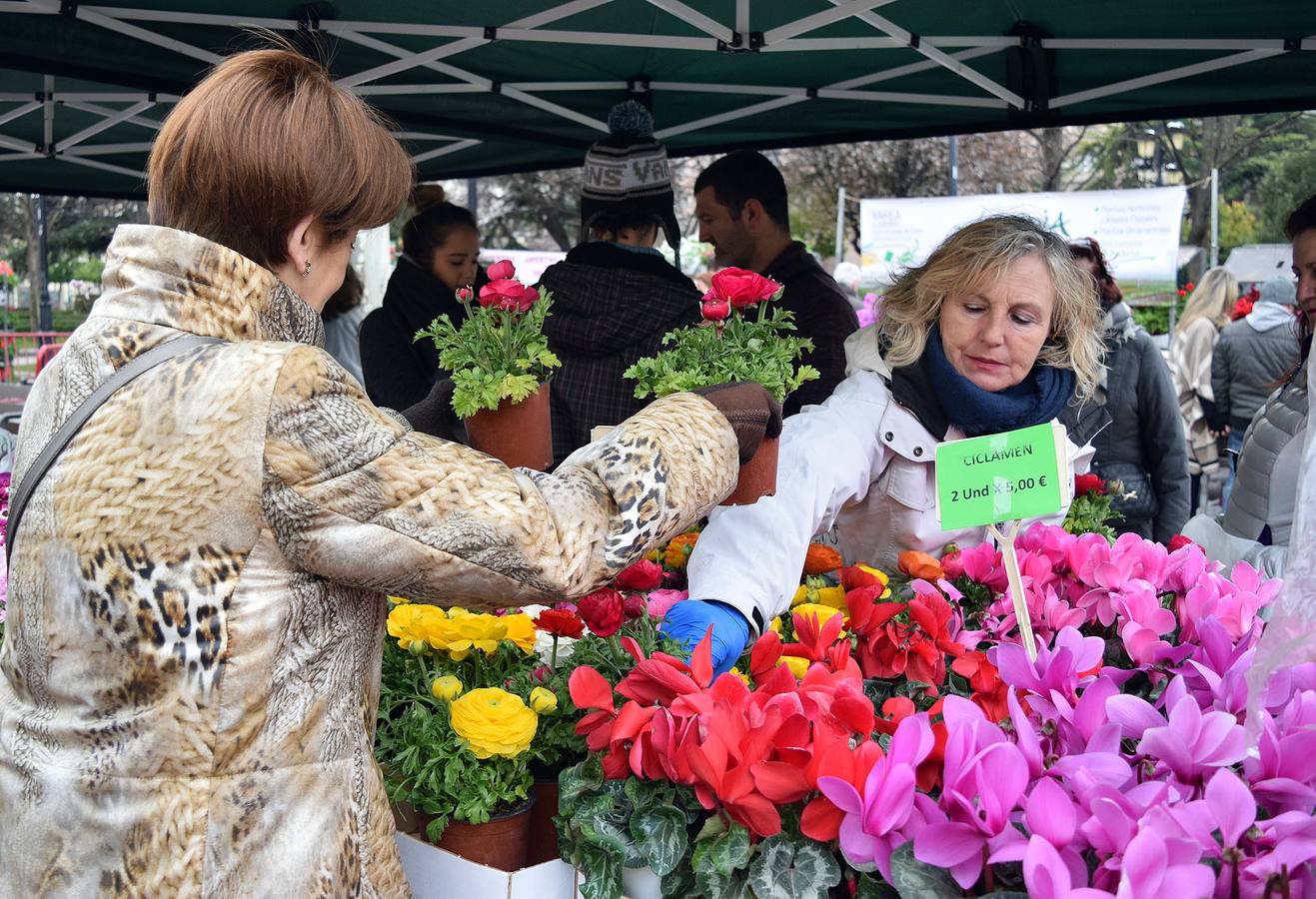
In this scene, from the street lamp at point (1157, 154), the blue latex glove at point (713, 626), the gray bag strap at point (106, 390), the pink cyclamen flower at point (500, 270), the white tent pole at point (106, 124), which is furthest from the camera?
the street lamp at point (1157, 154)

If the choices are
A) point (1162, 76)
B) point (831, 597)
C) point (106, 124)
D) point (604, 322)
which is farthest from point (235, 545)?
point (106, 124)

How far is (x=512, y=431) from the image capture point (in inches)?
73.8

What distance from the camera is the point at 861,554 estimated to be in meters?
2.28

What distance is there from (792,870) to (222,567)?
2.01 ft

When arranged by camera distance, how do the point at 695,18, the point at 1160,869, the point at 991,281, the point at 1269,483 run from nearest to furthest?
the point at 1160,869, the point at 991,281, the point at 1269,483, the point at 695,18

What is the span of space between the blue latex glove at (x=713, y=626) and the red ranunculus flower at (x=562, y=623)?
116mm

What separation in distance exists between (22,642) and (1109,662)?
1.30 metres

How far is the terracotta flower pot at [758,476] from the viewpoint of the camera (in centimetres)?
163

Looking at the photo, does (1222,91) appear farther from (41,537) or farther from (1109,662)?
(41,537)

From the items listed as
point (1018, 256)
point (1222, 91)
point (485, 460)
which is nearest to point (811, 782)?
point (485, 460)

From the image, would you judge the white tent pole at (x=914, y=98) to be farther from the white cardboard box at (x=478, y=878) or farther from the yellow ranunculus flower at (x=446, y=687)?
the white cardboard box at (x=478, y=878)

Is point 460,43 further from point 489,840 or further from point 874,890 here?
point 874,890

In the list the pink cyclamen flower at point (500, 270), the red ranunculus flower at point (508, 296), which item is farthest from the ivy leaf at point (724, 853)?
the pink cyclamen flower at point (500, 270)

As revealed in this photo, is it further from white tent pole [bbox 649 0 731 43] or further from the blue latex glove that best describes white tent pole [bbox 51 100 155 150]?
the blue latex glove
